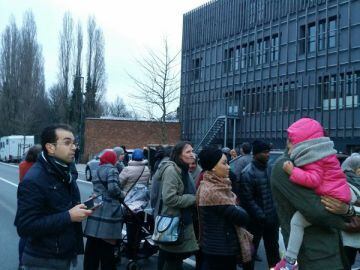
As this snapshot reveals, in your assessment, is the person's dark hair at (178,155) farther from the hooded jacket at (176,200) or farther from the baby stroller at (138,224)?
the baby stroller at (138,224)

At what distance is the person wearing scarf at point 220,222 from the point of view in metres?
4.79

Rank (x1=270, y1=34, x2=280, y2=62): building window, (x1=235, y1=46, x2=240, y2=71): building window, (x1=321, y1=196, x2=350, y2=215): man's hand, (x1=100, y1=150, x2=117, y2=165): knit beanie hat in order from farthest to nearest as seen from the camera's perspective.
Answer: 1. (x1=235, y1=46, x2=240, y2=71): building window
2. (x1=270, y1=34, x2=280, y2=62): building window
3. (x1=100, y1=150, x2=117, y2=165): knit beanie hat
4. (x1=321, y1=196, x2=350, y2=215): man's hand

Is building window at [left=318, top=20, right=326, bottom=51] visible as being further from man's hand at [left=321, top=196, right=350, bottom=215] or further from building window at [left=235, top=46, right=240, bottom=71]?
man's hand at [left=321, top=196, right=350, bottom=215]

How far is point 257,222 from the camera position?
6695 millimetres

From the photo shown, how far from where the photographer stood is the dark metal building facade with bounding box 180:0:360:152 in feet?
85.6

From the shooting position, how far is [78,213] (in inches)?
146

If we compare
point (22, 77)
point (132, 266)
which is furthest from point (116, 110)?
point (132, 266)

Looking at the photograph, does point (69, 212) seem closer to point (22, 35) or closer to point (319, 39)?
point (319, 39)

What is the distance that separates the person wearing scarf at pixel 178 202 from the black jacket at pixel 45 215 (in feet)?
5.79

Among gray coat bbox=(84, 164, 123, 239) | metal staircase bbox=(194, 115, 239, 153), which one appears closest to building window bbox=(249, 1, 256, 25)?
metal staircase bbox=(194, 115, 239, 153)

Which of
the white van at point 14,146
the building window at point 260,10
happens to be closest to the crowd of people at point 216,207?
the building window at point 260,10

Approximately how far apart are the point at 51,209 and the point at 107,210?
9.71 feet

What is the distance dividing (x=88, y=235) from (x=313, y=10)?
24.7m

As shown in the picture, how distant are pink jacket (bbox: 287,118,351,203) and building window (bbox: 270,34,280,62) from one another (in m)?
28.2
